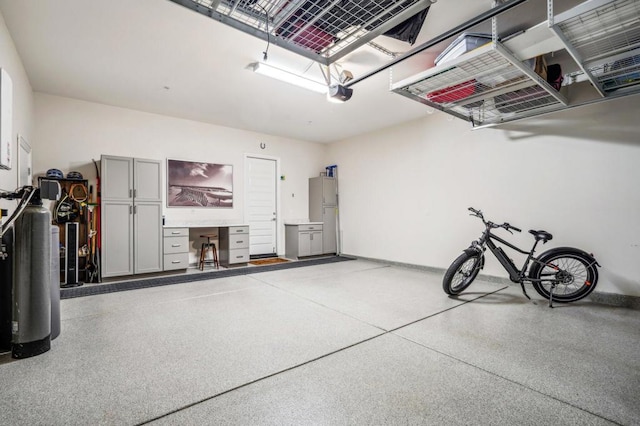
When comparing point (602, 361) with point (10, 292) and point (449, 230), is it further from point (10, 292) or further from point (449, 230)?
point (10, 292)

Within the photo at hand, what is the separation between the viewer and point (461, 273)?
3.83 m

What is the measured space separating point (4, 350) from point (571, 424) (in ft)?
12.6

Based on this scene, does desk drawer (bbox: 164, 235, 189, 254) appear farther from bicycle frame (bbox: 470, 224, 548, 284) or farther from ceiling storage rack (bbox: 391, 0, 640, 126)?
bicycle frame (bbox: 470, 224, 548, 284)

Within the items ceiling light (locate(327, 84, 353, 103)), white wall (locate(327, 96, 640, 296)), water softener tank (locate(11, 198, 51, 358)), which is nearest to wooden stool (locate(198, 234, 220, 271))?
white wall (locate(327, 96, 640, 296))

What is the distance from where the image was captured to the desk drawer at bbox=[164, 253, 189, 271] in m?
5.12

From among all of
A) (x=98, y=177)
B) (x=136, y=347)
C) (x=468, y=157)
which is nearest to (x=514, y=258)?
(x=468, y=157)

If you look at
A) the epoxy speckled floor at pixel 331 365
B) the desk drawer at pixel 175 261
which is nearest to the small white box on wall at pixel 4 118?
the epoxy speckled floor at pixel 331 365

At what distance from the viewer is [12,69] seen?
10.6 ft

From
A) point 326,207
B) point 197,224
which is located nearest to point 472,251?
point 326,207

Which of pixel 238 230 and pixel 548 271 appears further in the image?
pixel 238 230

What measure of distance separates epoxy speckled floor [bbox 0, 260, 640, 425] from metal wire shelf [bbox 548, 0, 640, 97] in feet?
8.00

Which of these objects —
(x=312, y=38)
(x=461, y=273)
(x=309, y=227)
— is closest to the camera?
(x=312, y=38)

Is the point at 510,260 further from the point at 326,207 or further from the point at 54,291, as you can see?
the point at 54,291

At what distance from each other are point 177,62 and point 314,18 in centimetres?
202
